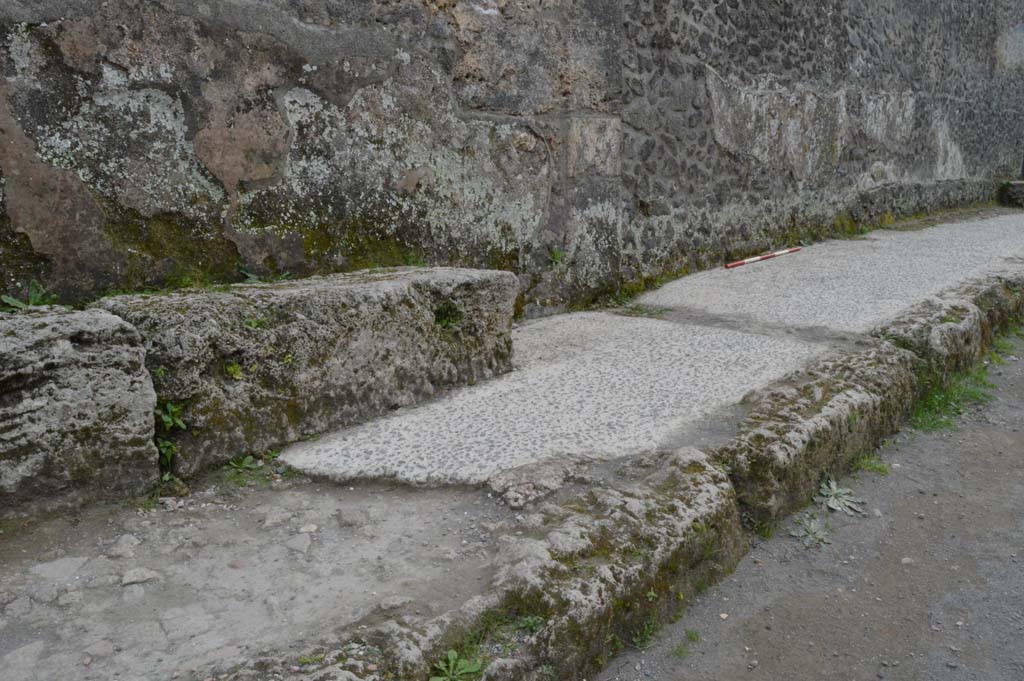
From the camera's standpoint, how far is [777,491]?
2.05 metres

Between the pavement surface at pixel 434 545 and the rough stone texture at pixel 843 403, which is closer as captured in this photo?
the pavement surface at pixel 434 545

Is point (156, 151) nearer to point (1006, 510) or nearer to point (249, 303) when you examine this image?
point (249, 303)

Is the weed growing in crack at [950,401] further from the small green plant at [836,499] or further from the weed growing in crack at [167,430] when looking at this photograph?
the weed growing in crack at [167,430]

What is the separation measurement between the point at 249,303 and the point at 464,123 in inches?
52.6

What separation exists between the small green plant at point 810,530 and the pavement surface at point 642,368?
0.36 metres

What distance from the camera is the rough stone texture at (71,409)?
1.59m

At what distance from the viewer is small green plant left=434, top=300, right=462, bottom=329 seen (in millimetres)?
2453

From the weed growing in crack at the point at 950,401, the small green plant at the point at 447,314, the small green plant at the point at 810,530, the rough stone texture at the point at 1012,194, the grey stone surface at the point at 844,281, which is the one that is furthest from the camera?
the rough stone texture at the point at 1012,194

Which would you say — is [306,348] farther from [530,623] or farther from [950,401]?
[950,401]

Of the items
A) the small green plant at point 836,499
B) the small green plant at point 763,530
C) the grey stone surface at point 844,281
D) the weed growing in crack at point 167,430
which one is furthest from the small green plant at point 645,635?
the grey stone surface at point 844,281

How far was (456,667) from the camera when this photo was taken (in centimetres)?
130

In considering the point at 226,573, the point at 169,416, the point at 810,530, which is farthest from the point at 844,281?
the point at 226,573

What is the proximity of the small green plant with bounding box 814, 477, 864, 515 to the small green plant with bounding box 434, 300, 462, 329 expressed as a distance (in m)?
1.14

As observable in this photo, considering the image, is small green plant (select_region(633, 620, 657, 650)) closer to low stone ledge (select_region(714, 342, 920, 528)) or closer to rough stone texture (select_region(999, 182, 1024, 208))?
low stone ledge (select_region(714, 342, 920, 528))
